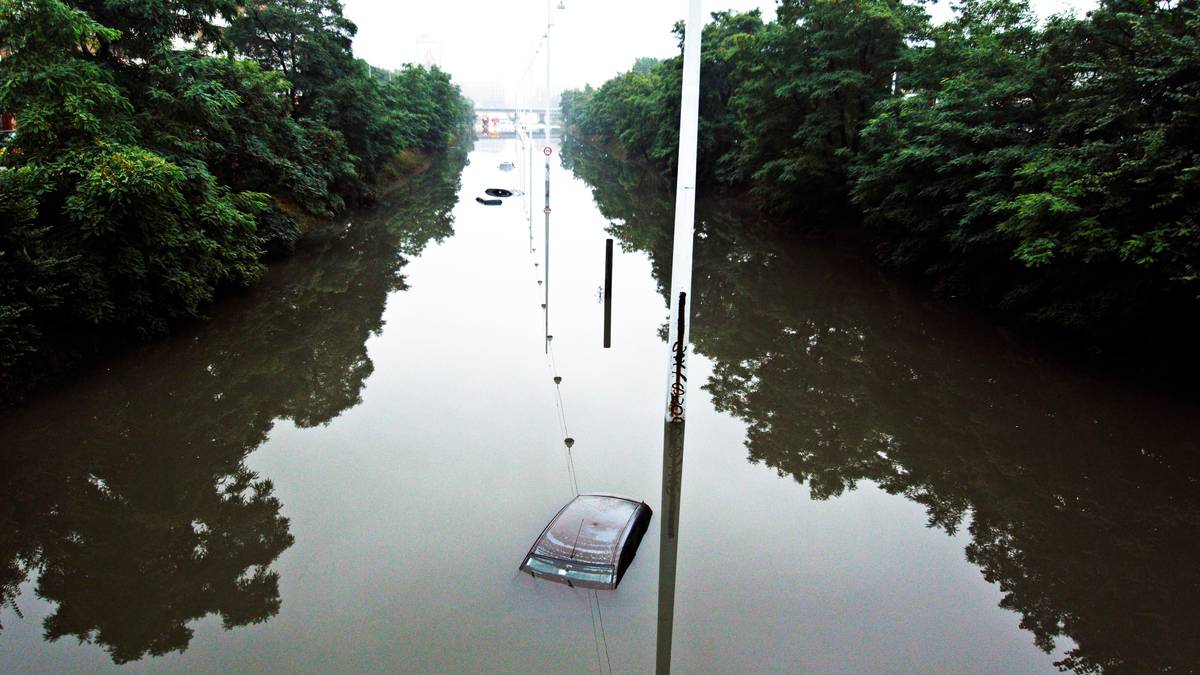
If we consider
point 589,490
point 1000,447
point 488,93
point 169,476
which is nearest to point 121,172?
point 169,476

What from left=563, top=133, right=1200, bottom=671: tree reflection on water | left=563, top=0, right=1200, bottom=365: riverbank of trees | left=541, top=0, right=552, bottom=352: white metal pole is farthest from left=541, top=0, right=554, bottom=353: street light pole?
left=563, top=0, right=1200, bottom=365: riverbank of trees

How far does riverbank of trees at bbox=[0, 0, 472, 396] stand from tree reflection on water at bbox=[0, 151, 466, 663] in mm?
1056

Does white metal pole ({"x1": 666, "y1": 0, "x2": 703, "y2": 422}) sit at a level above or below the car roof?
above

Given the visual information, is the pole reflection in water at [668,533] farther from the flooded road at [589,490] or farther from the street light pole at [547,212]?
the street light pole at [547,212]

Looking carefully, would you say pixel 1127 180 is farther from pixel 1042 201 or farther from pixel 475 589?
pixel 475 589

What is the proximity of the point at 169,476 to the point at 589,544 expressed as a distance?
5.29 meters

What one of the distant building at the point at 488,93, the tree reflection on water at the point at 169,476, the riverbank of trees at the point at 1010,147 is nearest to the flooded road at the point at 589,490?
the tree reflection on water at the point at 169,476

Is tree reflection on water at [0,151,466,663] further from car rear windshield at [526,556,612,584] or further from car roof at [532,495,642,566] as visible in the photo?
car roof at [532,495,642,566]

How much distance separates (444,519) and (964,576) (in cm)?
520

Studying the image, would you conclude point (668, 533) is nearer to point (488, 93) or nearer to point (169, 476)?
point (169, 476)

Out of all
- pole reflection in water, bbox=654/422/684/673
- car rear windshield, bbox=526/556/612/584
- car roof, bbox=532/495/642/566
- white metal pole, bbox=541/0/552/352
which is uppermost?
white metal pole, bbox=541/0/552/352

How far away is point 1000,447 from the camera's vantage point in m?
8.62

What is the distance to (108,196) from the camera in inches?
383

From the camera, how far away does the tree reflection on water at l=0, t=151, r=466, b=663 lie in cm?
582
